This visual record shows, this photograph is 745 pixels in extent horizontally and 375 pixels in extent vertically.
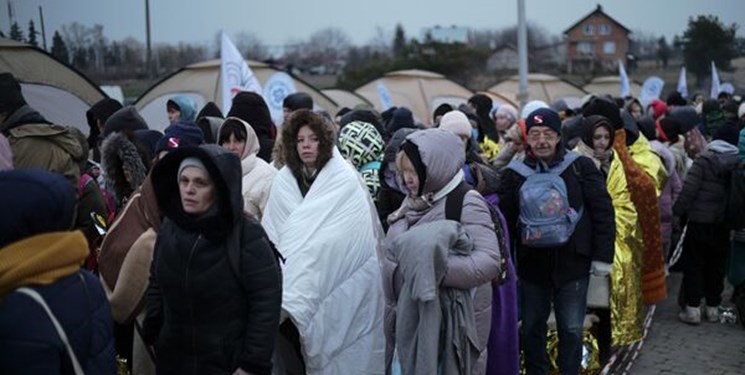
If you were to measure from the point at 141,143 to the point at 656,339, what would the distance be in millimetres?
4922

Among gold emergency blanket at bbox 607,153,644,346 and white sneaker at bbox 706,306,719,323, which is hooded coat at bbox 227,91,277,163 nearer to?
gold emergency blanket at bbox 607,153,644,346

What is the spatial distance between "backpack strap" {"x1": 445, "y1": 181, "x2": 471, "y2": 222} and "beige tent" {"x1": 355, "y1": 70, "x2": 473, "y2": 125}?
732 inches

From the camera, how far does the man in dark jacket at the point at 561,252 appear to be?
5.12 metres

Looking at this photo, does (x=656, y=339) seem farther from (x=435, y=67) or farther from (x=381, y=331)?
(x=435, y=67)

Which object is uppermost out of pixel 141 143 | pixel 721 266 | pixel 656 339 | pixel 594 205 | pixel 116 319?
pixel 141 143

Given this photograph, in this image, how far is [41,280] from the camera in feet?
8.32

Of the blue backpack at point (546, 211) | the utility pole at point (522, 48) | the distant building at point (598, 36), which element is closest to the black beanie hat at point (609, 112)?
the blue backpack at point (546, 211)

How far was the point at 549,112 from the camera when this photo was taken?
5152 millimetres

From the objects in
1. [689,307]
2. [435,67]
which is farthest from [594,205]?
[435,67]

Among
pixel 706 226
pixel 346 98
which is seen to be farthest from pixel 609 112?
pixel 346 98

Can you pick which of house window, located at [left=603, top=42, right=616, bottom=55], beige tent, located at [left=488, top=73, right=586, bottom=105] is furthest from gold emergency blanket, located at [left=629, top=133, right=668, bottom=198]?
house window, located at [left=603, top=42, right=616, bottom=55]

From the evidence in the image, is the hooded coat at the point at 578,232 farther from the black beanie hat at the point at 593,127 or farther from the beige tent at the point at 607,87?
the beige tent at the point at 607,87

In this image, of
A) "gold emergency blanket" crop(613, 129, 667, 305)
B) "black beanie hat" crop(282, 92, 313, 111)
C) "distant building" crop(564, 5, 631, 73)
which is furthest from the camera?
"distant building" crop(564, 5, 631, 73)

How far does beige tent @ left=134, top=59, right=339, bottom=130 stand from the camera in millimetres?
15305
